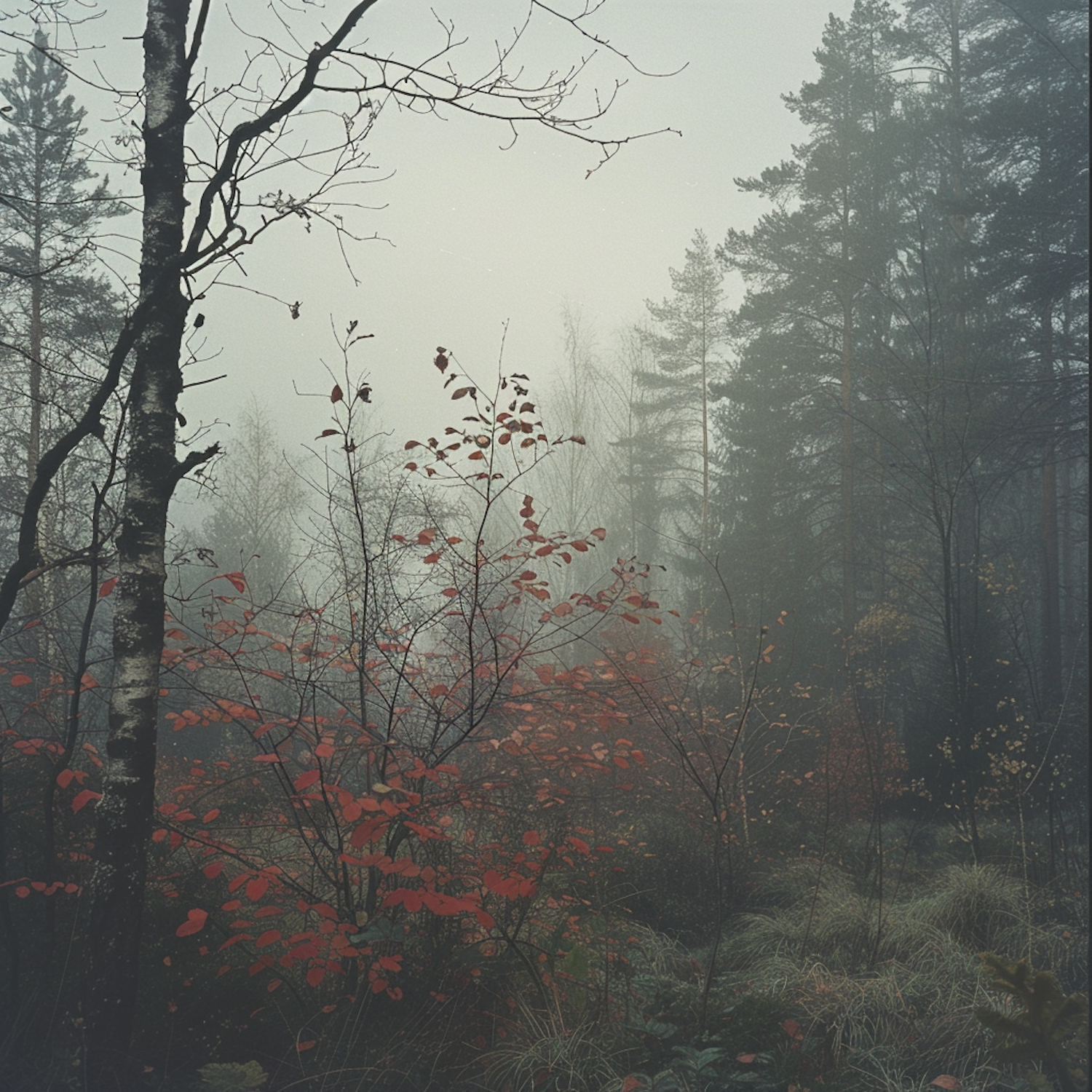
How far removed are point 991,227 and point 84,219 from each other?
10561 millimetres

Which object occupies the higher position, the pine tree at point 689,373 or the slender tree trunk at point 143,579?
the pine tree at point 689,373

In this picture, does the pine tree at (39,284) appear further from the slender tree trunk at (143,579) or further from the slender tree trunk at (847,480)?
the slender tree trunk at (847,480)

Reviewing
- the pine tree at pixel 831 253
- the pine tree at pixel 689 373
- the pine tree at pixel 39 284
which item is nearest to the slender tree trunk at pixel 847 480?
the pine tree at pixel 831 253

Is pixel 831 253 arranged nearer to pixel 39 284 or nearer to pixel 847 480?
pixel 847 480

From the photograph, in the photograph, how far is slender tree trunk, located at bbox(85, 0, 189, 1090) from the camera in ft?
9.08

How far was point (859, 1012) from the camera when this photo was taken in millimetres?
3268

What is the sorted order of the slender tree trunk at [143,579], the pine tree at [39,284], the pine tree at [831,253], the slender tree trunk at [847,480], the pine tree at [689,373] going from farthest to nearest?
the pine tree at [689,373] → the pine tree at [831,253] → the slender tree trunk at [847,480] → the pine tree at [39,284] → the slender tree trunk at [143,579]

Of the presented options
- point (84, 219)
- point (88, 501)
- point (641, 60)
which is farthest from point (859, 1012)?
point (84, 219)

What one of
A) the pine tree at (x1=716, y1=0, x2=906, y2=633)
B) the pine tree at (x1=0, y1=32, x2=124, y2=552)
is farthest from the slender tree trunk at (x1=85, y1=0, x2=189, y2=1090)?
Result: the pine tree at (x1=716, y1=0, x2=906, y2=633)

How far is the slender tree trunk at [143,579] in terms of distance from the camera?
2768 mm

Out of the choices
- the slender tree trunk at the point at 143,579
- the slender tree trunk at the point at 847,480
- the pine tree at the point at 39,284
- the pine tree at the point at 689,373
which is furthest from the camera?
the pine tree at the point at 689,373

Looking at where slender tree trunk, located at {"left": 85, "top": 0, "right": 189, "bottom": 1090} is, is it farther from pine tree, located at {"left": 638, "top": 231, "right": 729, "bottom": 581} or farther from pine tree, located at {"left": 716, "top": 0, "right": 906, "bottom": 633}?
pine tree, located at {"left": 638, "top": 231, "right": 729, "bottom": 581}

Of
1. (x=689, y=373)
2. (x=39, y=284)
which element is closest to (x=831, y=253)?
(x=689, y=373)

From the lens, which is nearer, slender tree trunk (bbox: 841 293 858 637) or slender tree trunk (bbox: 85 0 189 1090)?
slender tree trunk (bbox: 85 0 189 1090)
